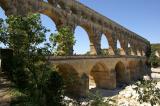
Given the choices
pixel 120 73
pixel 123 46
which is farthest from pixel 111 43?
pixel 123 46

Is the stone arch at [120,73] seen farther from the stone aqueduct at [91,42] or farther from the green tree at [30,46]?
the green tree at [30,46]

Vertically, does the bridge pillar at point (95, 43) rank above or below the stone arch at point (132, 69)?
above

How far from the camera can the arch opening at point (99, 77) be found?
37775 mm

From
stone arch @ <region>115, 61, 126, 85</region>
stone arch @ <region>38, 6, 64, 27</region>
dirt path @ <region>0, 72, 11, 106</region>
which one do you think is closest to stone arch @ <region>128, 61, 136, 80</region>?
stone arch @ <region>115, 61, 126, 85</region>

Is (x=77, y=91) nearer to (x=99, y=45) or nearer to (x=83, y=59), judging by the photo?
(x=83, y=59)

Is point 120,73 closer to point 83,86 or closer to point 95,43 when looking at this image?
point 95,43

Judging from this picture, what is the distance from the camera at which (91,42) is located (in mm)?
36594

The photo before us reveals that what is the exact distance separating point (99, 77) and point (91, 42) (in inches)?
222

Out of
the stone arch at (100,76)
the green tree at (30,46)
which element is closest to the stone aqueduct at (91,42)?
the stone arch at (100,76)

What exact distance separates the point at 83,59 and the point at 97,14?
13.0m

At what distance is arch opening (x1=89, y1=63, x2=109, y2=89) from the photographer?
37775mm

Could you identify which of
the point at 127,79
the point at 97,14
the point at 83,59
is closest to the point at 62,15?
the point at 83,59

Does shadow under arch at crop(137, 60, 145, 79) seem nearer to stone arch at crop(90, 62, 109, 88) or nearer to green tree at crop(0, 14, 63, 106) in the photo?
stone arch at crop(90, 62, 109, 88)

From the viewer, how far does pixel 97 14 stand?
39.3 m
